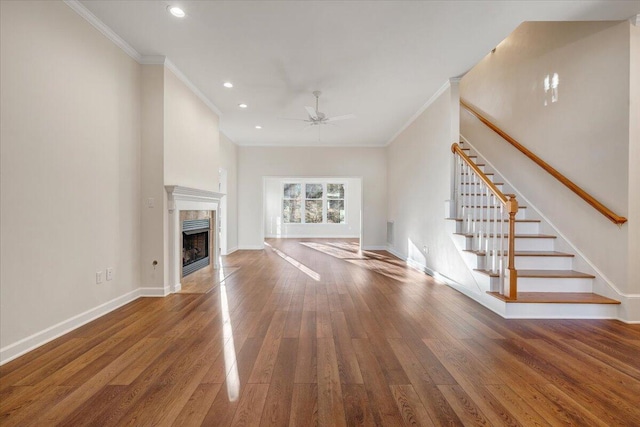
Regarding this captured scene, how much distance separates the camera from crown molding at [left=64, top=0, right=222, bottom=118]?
2.53 metres

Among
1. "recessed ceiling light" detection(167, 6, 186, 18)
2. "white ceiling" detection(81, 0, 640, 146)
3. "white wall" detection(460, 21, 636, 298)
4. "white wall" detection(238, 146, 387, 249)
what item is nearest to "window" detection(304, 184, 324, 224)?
"white wall" detection(238, 146, 387, 249)

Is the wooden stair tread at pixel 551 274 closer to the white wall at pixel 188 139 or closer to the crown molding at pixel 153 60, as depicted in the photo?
the white wall at pixel 188 139

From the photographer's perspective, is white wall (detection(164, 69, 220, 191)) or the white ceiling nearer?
the white ceiling

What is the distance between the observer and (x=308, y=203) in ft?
37.6

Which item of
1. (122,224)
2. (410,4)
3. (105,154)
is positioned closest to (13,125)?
(105,154)

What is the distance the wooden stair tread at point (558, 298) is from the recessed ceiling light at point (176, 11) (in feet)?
Result: 13.3

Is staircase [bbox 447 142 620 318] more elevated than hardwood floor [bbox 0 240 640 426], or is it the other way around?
staircase [bbox 447 142 620 318]

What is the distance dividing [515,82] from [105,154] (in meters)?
5.36

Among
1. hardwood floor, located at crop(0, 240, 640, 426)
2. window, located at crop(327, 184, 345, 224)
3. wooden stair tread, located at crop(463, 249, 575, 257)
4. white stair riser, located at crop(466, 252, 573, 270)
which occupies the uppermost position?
window, located at crop(327, 184, 345, 224)

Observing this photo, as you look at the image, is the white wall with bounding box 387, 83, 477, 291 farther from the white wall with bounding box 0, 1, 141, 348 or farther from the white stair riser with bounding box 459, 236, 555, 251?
the white wall with bounding box 0, 1, 141, 348

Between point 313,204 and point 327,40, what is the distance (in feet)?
28.1

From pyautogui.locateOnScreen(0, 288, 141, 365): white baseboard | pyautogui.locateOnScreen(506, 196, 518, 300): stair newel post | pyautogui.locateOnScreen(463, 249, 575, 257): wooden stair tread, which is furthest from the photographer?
A: pyautogui.locateOnScreen(463, 249, 575, 257): wooden stair tread

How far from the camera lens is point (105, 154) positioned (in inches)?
113

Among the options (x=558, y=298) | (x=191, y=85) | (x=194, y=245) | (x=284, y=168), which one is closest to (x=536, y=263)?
(x=558, y=298)
